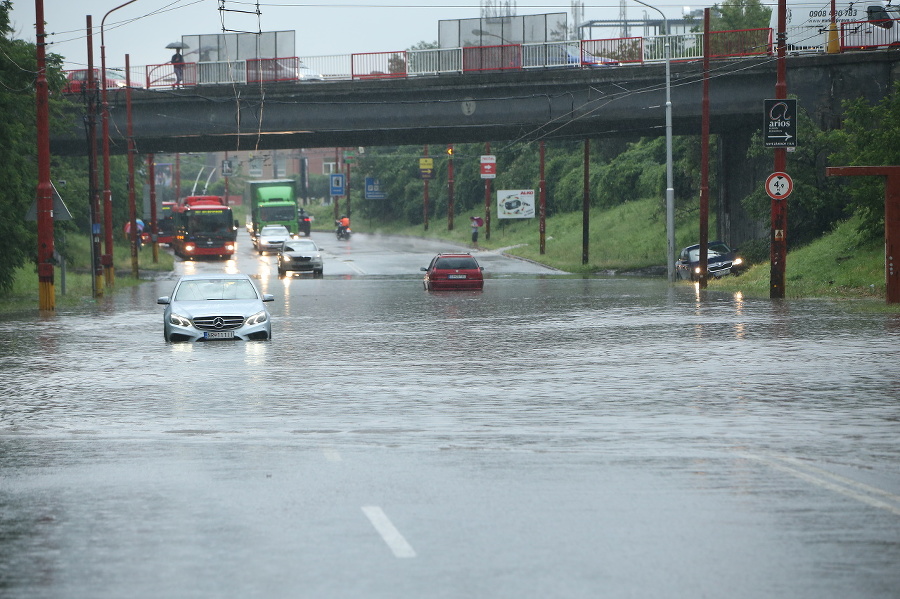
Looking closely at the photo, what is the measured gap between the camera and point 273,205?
3548 inches

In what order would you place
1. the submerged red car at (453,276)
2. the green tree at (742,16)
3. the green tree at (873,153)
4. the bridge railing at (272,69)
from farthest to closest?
the green tree at (742,16) → the bridge railing at (272,69) → the submerged red car at (453,276) → the green tree at (873,153)

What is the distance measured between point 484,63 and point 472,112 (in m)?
2.05

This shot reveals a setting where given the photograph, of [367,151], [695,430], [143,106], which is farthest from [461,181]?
[695,430]

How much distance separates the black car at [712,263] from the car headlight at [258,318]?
29.5 m

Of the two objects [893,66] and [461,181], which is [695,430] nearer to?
[893,66]

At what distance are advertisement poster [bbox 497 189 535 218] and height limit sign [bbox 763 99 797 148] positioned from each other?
169 feet

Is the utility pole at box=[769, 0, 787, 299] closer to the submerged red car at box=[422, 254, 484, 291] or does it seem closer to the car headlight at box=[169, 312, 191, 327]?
the submerged red car at box=[422, 254, 484, 291]

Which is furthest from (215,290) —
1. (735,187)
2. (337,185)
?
(337,185)

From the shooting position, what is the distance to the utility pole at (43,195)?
3312 cm

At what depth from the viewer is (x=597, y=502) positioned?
28.9 ft

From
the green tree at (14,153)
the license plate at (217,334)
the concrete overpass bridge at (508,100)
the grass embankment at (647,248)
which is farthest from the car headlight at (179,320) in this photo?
the concrete overpass bridge at (508,100)

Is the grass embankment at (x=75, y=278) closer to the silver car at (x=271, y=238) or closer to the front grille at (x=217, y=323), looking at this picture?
the silver car at (x=271, y=238)

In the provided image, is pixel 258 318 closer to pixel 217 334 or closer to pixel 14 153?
pixel 217 334

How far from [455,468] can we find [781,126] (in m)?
26.3
